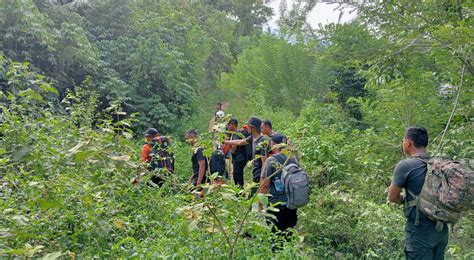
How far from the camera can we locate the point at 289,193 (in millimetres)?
4637

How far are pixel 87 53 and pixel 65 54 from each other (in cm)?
53

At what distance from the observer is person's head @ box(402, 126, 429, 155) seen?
3639 millimetres

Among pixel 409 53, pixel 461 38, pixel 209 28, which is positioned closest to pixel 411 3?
pixel 409 53

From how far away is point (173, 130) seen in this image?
1471 centimetres

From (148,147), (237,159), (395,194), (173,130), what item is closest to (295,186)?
(395,194)

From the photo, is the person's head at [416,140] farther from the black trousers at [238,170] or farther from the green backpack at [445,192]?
the black trousers at [238,170]

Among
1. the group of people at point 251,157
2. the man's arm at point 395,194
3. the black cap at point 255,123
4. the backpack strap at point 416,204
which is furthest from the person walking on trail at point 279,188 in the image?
the backpack strap at point 416,204

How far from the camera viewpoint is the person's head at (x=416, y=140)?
3639 millimetres

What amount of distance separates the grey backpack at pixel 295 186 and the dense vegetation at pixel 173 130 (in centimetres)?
69

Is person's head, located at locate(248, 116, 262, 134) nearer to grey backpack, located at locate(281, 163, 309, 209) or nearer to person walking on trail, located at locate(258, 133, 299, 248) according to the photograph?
person walking on trail, located at locate(258, 133, 299, 248)

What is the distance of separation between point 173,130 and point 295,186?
34.4ft

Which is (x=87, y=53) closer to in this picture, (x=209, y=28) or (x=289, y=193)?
(x=289, y=193)

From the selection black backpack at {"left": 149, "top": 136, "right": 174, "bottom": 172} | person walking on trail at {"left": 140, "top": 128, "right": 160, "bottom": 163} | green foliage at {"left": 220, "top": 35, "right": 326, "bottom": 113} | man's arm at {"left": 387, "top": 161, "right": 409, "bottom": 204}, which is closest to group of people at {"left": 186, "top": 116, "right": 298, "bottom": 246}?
black backpack at {"left": 149, "top": 136, "right": 174, "bottom": 172}

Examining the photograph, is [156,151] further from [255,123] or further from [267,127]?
[267,127]
